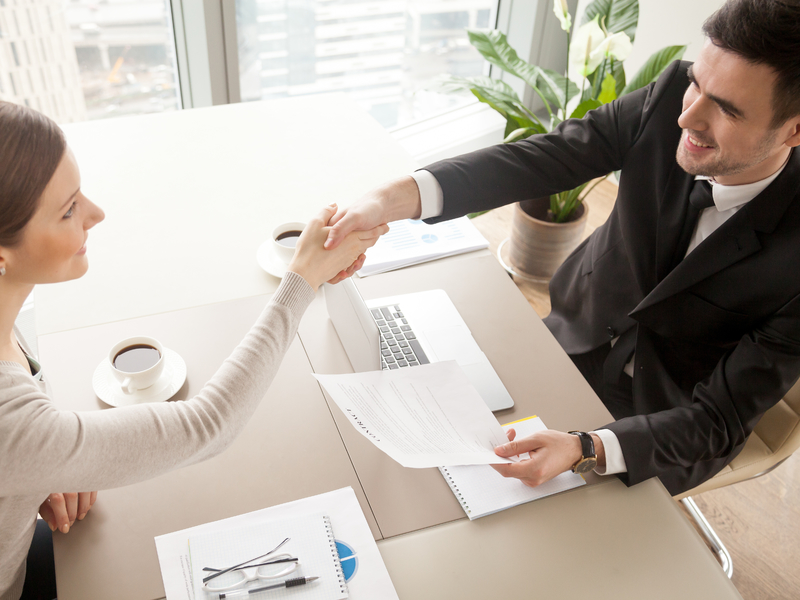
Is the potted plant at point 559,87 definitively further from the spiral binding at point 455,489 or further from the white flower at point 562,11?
the spiral binding at point 455,489

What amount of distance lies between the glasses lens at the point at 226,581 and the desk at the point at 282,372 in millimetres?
69

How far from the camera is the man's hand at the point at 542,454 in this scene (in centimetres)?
97

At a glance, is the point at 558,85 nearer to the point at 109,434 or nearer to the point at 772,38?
the point at 772,38

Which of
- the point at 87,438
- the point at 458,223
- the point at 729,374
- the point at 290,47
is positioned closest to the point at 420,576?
the point at 87,438

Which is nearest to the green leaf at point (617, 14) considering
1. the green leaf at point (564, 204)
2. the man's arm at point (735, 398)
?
the green leaf at point (564, 204)

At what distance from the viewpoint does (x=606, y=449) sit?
1004 millimetres

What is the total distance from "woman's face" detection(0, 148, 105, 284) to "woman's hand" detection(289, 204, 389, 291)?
320 millimetres

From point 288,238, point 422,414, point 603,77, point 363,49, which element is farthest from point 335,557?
point 363,49

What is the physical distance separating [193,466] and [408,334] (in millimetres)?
458

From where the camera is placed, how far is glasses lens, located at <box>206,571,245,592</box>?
813mm

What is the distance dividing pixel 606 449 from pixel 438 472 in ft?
0.88

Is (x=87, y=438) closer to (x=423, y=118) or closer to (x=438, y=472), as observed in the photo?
(x=438, y=472)

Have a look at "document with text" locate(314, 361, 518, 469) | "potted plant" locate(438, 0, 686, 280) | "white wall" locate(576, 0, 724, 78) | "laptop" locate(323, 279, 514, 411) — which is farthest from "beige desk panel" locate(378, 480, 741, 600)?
"white wall" locate(576, 0, 724, 78)

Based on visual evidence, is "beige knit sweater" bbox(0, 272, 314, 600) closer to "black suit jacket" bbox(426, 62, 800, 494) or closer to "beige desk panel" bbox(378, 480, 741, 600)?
"beige desk panel" bbox(378, 480, 741, 600)
